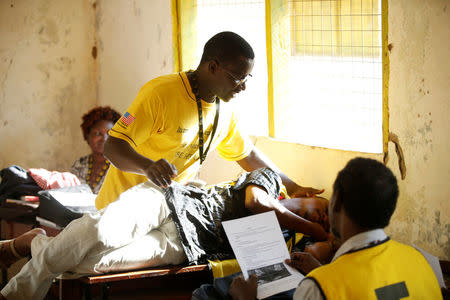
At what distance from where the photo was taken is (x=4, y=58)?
192 inches

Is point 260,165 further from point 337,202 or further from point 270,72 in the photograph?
point 337,202

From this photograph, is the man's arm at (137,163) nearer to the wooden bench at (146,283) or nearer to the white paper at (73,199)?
the wooden bench at (146,283)

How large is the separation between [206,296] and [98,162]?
255cm

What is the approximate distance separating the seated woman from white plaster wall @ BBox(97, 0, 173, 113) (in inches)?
20.1

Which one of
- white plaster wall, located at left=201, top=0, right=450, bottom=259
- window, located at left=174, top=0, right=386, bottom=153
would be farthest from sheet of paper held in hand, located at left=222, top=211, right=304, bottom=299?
window, located at left=174, top=0, right=386, bottom=153

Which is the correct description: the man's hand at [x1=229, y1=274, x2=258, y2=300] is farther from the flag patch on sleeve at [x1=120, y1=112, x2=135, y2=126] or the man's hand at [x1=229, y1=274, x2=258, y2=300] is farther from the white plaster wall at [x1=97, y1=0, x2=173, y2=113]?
the white plaster wall at [x1=97, y1=0, x2=173, y2=113]

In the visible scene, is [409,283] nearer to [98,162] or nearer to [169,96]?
[169,96]

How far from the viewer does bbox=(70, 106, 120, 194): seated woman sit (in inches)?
177

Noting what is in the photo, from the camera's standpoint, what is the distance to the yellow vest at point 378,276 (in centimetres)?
143

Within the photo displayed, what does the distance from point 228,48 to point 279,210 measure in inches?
37.3

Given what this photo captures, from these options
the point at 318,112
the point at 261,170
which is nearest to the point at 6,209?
the point at 261,170

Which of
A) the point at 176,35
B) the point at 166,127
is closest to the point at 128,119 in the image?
the point at 166,127

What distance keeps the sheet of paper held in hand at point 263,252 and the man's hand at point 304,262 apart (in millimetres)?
77

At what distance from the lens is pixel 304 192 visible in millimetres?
3248
